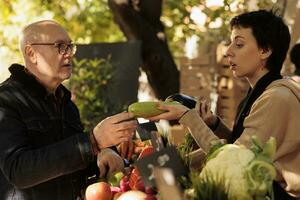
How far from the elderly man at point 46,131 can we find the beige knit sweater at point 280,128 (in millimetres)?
430

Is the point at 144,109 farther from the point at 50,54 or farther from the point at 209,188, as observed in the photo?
the point at 209,188

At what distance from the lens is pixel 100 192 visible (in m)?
2.52

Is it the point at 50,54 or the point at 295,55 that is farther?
the point at 295,55

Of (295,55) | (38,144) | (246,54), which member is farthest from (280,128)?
(295,55)

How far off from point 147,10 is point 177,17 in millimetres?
2955

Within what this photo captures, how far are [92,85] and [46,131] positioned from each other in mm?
4433

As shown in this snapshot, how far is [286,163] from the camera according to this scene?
265 cm

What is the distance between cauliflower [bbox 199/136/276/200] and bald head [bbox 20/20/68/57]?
3.34 feet

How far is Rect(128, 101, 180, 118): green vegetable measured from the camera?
253cm

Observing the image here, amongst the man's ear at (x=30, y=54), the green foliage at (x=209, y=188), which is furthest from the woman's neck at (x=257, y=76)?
the man's ear at (x=30, y=54)

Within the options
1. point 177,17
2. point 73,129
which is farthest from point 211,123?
point 177,17

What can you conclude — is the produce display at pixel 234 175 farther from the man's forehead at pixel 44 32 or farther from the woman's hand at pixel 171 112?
the man's forehead at pixel 44 32

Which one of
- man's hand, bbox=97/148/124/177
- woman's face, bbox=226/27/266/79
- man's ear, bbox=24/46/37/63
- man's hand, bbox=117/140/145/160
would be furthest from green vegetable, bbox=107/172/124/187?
woman's face, bbox=226/27/266/79

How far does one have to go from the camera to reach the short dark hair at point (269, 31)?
114 inches
